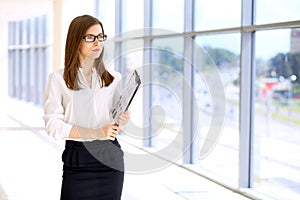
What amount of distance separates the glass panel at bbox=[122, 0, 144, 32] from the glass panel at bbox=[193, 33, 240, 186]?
2222mm

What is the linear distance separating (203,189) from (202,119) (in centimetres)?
150

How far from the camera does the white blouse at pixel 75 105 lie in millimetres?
2143

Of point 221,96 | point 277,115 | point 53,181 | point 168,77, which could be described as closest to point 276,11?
point 277,115

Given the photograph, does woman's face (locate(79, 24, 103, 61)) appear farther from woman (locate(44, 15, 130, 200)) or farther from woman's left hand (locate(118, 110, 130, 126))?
woman's left hand (locate(118, 110, 130, 126))

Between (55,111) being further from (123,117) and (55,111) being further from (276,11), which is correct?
(276,11)

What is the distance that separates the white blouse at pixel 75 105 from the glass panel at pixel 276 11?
8.93 ft

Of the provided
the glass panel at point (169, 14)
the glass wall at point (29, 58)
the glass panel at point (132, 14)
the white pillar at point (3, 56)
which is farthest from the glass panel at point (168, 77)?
the white pillar at point (3, 56)

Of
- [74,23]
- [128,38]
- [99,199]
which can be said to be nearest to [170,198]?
[99,199]

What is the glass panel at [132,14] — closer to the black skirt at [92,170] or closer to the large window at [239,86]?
the large window at [239,86]

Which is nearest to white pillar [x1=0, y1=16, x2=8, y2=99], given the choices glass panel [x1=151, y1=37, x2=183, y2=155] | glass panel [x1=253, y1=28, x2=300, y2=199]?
glass panel [x1=151, y1=37, x2=183, y2=155]

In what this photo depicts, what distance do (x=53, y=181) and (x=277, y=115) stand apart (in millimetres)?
2272

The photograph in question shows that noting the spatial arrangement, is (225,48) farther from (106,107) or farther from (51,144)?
(106,107)

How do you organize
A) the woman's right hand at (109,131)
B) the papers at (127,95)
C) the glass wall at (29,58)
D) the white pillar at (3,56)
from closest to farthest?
1. the papers at (127,95)
2. the woman's right hand at (109,131)
3. the white pillar at (3,56)
4. the glass wall at (29,58)

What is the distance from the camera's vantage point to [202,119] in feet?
21.7
